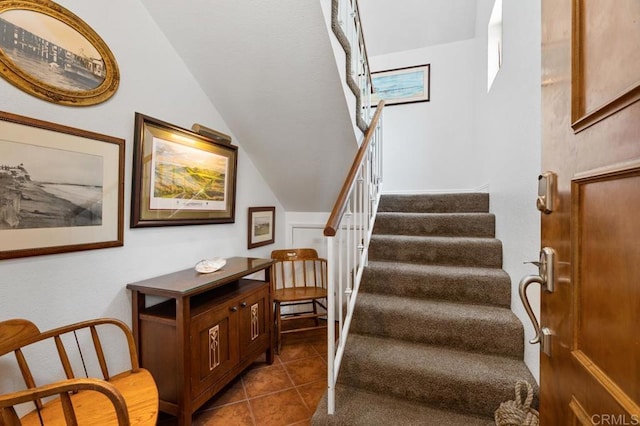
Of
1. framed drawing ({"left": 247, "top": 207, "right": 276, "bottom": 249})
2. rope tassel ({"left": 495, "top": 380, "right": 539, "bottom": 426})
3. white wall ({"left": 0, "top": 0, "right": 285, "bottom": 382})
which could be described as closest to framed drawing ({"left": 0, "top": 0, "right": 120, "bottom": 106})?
white wall ({"left": 0, "top": 0, "right": 285, "bottom": 382})

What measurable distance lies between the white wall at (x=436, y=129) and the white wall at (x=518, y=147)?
3.05 ft

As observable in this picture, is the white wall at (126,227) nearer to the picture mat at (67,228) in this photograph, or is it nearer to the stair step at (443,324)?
the picture mat at (67,228)

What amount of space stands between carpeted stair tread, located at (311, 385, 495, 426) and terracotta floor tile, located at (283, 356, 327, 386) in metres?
0.62

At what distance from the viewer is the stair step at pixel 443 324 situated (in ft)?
4.96

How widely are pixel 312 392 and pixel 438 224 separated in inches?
61.8

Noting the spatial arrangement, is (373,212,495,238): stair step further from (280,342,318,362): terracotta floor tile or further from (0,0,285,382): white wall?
(0,0,285,382): white wall

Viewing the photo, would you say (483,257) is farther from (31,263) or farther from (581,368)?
(31,263)

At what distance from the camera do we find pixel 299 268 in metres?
3.11

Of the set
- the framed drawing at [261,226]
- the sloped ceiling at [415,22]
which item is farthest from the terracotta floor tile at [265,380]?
the sloped ceiling at [415,22]

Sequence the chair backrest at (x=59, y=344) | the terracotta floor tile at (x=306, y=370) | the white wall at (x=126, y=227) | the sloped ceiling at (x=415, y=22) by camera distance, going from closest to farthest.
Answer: the chair backrest at (x=59, y=344), the white wall at (x=126, y=227), the terracotta floor tile at (x=306, y=370), the sloped ceiling at (x=415, y=22)

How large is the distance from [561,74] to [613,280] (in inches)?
18.6

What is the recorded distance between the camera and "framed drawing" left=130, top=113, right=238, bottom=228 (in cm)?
161

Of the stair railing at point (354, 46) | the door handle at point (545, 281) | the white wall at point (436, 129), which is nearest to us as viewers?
the door handle at point (545, 281)

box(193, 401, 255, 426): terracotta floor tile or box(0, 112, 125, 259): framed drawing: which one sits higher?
box(0, 112, 125, 259): framed drawing
